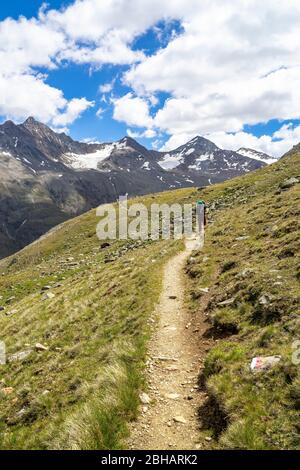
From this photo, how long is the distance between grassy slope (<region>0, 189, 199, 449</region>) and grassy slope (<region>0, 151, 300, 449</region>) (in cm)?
6

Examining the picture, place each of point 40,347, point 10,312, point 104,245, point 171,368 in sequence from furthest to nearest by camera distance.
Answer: point 104,245
point 10,312
point 40,347
point 171,368

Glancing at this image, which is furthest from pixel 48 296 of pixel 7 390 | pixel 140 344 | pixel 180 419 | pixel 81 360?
pixel 180 419

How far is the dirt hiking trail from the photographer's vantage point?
10992mm

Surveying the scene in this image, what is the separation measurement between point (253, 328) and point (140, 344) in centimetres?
484

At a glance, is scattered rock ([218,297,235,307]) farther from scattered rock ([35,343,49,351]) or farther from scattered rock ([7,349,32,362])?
scattered rock ([7,349,32,362])

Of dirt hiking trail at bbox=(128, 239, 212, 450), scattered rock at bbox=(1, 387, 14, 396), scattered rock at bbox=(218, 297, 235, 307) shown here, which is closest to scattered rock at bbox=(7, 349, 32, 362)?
scattered rock at bbox=(1, 387, 14, 396)

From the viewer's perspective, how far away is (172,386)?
1371 centimetres

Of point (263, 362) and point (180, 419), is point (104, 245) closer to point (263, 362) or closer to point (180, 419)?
point (263, 362)

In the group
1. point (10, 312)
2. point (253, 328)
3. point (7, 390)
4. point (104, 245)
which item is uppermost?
point (253, 328)

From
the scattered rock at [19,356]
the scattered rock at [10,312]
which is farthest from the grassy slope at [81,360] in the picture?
the scattered rock at [19,356]

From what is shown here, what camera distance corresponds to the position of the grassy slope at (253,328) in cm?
1011

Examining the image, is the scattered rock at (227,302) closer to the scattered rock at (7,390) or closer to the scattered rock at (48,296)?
the scattered rock at (7,390)
